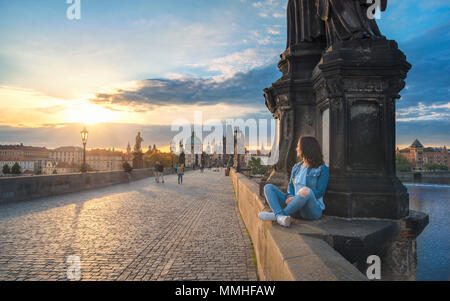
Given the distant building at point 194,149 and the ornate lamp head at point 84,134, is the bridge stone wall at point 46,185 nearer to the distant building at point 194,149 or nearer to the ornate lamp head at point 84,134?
the ornate lamp head at point 84,134

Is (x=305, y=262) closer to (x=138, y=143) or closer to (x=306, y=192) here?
(x=306, y=192)

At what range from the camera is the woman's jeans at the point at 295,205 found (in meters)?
3.44

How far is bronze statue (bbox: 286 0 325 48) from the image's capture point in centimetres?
611

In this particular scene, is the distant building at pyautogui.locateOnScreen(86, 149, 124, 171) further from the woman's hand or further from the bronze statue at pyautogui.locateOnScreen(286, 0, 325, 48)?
the woman's hand

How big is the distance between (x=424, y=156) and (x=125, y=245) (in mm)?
120129

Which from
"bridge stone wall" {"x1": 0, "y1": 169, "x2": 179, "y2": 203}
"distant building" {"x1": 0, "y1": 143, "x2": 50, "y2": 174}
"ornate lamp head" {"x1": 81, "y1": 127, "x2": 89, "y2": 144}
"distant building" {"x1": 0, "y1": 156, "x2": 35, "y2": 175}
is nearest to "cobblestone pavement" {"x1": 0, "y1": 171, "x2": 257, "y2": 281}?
"bridge stone wall" {"x1": 0, "y1": 169, "x2": 179, "y2": 203}

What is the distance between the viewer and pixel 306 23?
6.25m

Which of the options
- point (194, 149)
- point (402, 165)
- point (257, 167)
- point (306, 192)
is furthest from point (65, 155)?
point (306, 192)

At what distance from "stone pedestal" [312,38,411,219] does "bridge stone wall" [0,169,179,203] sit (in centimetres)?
1126

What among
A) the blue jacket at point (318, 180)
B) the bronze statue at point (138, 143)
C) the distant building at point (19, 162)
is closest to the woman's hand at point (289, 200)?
the blue jacket at point (318, 180)

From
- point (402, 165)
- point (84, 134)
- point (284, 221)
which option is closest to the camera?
point (284, 221)

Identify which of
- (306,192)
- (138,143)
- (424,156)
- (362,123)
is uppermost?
(138,143)

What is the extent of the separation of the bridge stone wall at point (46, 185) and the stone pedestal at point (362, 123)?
36.9 ft
